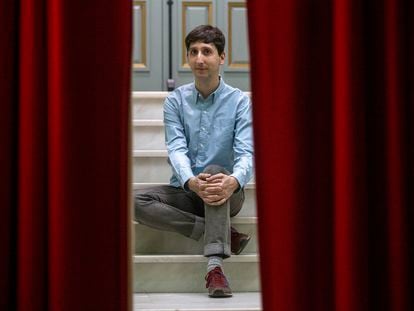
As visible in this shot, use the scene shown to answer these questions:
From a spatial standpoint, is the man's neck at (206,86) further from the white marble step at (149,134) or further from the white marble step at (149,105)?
the white marble step at (149,105)

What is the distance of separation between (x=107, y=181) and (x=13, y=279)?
11.4 inches

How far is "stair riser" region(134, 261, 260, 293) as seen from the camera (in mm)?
2941

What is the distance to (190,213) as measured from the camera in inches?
119

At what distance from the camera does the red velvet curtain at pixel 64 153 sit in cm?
167

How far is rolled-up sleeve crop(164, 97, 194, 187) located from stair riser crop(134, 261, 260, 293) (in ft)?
1.02

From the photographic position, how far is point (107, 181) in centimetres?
171

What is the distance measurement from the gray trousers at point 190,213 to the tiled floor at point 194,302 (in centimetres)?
16

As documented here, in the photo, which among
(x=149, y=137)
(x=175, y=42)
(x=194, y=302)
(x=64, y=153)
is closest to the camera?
(x=64, y=153)

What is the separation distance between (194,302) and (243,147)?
2.02ft

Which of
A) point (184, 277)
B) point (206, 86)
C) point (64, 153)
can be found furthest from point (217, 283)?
point (64, 153)

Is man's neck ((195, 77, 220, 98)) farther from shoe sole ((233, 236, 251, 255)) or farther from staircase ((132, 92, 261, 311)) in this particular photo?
shoe sole ((233, 236, 251, 255))

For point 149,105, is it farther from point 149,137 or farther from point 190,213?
point 190,213

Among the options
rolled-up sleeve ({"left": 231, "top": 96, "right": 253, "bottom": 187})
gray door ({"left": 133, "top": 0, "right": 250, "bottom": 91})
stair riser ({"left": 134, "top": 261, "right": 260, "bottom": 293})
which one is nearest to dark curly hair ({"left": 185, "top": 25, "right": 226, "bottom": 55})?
rolled-up sleeve ({"left": 231, "top": 96, "right": 253, "bottom": 187})

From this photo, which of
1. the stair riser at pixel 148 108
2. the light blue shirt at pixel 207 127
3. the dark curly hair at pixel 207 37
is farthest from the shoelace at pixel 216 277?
the stair riser at pixel 148 108
